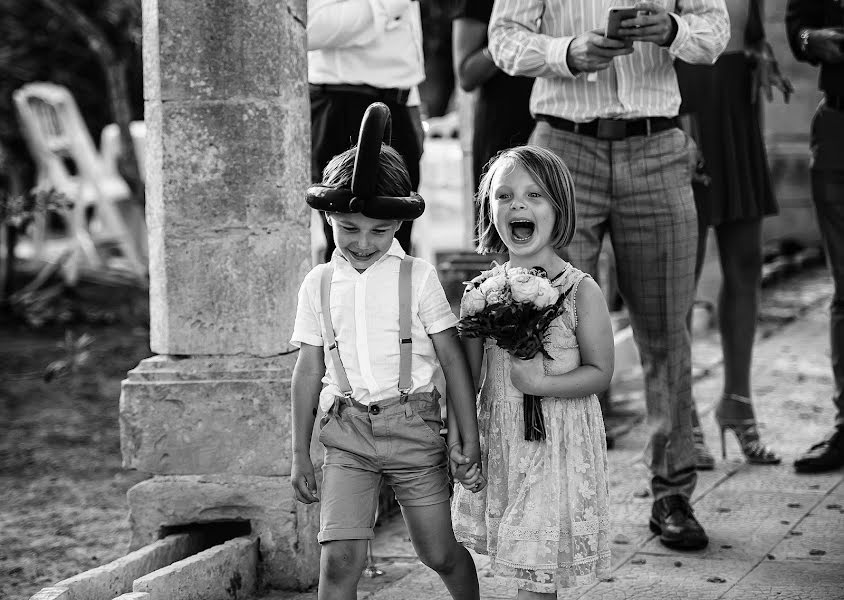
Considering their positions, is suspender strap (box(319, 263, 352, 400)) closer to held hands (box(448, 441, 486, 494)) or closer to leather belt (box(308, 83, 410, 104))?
held hands (box(448, 441, 486, 494))

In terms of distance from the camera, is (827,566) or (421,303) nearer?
(421,303)

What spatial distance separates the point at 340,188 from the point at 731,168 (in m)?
2.61

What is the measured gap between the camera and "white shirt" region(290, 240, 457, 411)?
3121mm

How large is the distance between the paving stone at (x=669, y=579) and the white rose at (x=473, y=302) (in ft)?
3.64

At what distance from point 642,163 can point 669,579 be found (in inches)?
52.4

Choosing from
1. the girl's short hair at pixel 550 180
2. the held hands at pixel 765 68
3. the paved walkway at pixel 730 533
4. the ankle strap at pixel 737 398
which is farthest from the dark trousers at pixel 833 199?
the girl's short hair at pixel 550 180

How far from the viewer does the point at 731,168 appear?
5164mm

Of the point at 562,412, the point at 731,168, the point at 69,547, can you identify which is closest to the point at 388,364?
the point at 562,412

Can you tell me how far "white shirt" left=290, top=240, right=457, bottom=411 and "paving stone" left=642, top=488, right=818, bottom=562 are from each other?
1.35 meters

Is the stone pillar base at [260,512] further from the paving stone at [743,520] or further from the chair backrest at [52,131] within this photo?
the chair backrest at [52,131]

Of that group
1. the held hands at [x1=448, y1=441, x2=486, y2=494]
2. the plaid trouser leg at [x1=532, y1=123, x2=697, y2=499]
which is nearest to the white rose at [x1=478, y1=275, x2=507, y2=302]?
the held hands at [x1=448, y1=441, x2=486, y2=494]

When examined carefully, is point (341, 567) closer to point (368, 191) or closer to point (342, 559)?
point (342, 559)

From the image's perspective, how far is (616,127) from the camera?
155 inches

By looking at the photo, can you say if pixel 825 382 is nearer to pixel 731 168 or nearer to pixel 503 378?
pixel 731 168
